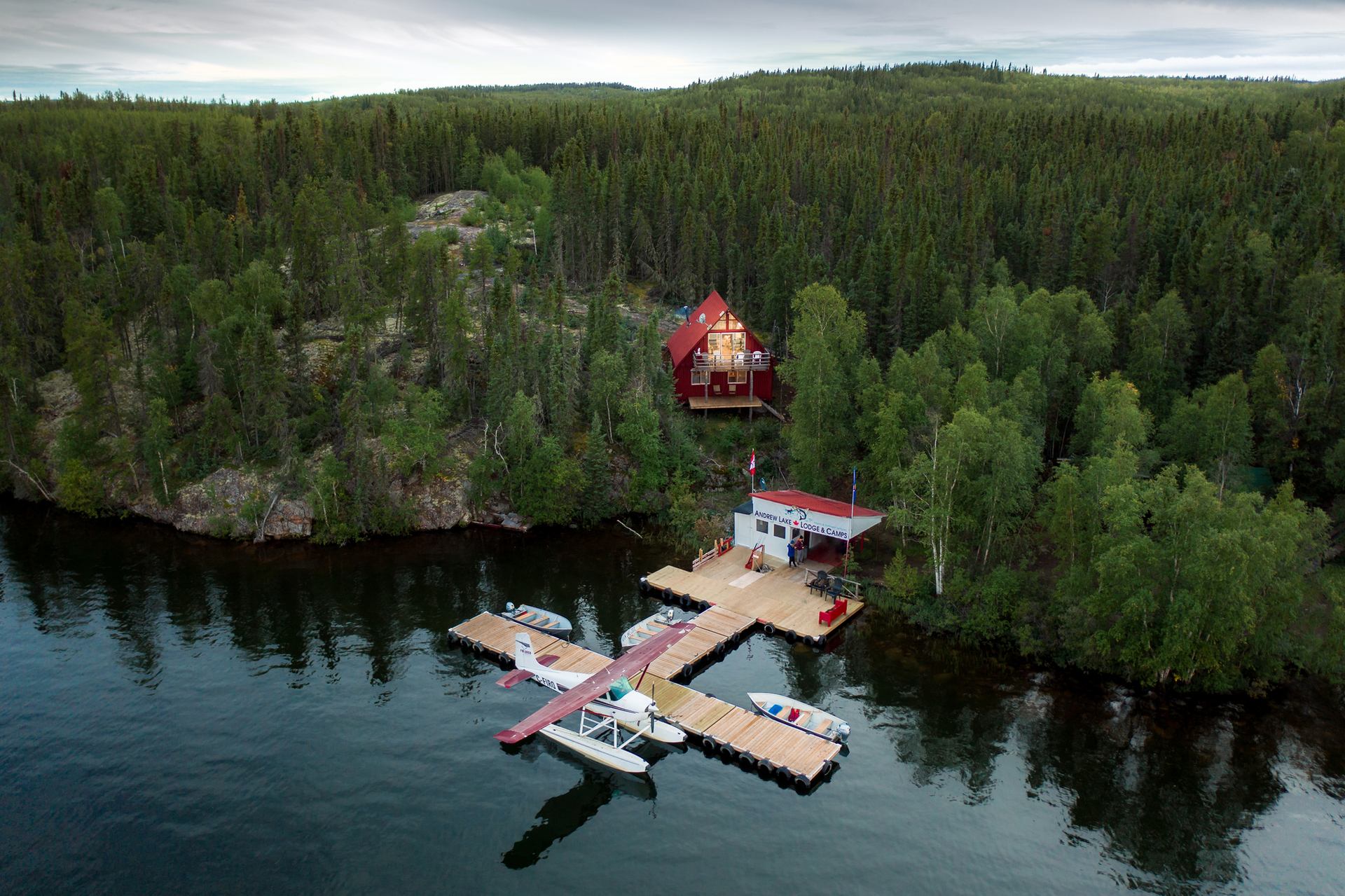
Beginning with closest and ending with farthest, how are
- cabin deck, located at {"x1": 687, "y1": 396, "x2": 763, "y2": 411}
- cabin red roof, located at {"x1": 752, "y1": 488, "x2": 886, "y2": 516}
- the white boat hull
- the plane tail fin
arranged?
the white boat hull, the plane tail fin, cabin red roof, located at {"x1": 752, "y1": 488, "x2": 886, "y2": 516}, cabin deck, located at {"x1": 687, "y1": 396, "x2": 763, "y2": 411}

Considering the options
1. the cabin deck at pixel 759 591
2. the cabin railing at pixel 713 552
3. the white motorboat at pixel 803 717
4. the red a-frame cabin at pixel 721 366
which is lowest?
the white motorboat at pixel 803 717

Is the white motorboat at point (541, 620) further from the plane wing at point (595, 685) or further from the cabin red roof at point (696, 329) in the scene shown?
the cabin red roof at point (696, 329)

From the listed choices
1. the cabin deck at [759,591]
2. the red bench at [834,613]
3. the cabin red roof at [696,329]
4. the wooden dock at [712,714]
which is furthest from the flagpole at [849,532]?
the cabin red roof at [696,329]

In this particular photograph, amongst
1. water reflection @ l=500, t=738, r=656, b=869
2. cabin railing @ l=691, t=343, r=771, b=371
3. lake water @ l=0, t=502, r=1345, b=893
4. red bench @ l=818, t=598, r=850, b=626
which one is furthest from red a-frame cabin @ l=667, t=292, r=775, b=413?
water reflection @ l=500, t=738, r=656, b=869

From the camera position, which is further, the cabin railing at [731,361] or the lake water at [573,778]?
the cabin railing at [731,361]

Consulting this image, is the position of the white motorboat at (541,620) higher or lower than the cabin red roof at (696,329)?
lower

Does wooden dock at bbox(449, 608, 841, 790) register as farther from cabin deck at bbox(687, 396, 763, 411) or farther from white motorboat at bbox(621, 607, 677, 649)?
cabin deck at bbox(687, 396, 763, 411)
